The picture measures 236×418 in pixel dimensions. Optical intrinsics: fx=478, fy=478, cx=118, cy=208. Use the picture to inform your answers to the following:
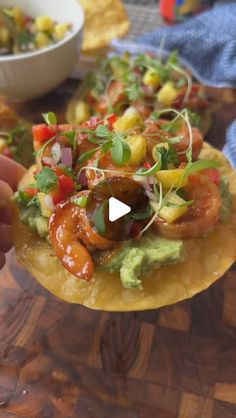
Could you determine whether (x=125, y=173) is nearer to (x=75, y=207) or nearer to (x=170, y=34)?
(x=75, y=207)

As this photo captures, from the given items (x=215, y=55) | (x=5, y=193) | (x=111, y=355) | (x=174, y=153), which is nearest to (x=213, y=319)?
(x=111, y=355)

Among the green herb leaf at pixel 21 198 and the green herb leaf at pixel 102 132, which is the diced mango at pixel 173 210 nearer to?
the green herb leaf at pixel 102 132

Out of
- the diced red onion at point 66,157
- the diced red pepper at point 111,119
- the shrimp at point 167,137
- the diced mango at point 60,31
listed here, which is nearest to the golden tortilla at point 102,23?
the diced mango at point 60,31

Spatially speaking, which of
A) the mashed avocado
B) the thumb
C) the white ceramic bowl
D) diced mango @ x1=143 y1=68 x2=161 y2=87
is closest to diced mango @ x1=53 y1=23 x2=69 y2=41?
the white ceramic bowl

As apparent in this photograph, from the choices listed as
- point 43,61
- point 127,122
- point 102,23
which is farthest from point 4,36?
point 127,122

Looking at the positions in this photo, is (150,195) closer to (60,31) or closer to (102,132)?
(102,132)
